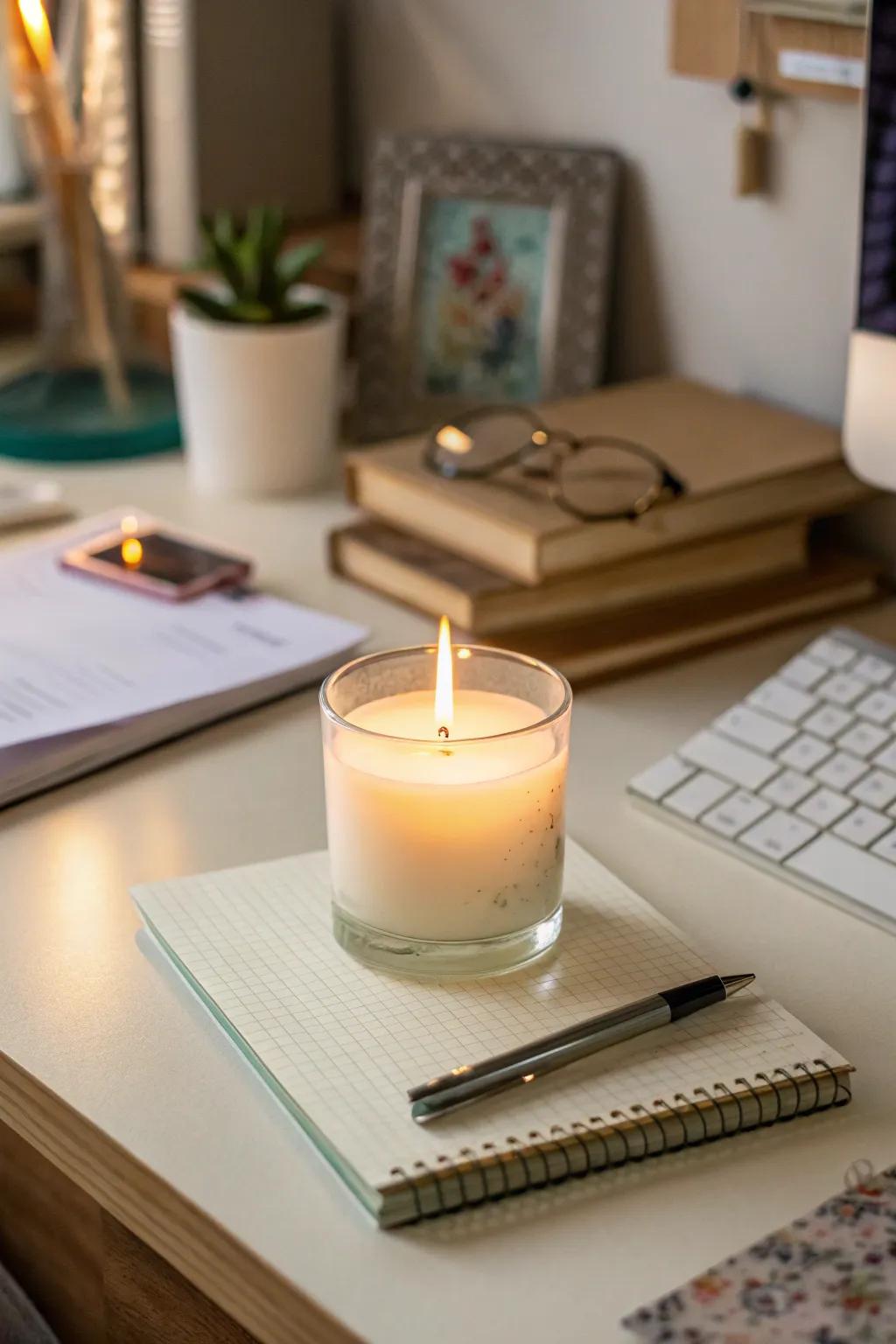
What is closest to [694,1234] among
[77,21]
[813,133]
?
[813,133]

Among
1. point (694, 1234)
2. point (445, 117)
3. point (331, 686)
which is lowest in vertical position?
point (694, 1234)

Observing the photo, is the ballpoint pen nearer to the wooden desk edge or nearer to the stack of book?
the wooden desk edge

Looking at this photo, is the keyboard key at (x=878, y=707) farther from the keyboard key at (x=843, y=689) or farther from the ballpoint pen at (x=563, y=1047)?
the ballpoint pen at (x=563, y=1047)

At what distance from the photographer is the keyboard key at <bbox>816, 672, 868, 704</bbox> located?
795mm

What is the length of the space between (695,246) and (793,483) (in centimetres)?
23

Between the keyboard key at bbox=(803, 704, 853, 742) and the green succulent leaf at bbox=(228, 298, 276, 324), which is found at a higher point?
the green succulent leaf at bbox=(228, 298, 276, 324)

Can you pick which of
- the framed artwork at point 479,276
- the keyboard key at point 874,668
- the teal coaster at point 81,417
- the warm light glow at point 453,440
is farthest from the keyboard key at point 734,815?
the teal coaster at point 81,417

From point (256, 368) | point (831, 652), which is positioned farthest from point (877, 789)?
point (256, 368)

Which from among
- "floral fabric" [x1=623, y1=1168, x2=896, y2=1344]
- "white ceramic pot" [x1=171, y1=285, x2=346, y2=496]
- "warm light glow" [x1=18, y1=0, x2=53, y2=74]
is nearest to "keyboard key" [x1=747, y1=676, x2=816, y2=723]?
"floral fabric" [x1=623, y1=1168, x2=896, y2=1344]

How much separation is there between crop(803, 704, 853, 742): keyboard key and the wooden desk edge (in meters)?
0.39

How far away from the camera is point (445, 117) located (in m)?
1.27

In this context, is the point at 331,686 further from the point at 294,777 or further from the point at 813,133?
the point at 813,133

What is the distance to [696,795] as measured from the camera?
2.43 ft

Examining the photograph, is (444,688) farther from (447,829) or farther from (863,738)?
(863,738)
